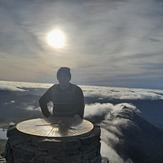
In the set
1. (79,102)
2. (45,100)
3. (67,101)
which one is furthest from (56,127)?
(45,100)

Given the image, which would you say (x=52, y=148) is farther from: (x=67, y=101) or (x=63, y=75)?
(x=63, y=75)

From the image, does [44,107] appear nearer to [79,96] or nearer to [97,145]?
[79,96]

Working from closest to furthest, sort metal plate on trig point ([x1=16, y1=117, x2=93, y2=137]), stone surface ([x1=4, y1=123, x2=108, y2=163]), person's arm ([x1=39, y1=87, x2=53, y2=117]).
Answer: stone surface ([x1=4, y1=123, x2=108, y2=163]) → metal plate on trig point ([x1=16, y1=117, x2=93, y2=137]) → person's arm ([x1=39, y1=87, x2=53, y2=117])

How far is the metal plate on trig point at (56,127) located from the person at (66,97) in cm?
40

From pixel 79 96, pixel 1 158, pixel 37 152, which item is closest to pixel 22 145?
pixel 37 152

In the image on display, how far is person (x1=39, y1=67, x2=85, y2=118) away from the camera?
413 inches

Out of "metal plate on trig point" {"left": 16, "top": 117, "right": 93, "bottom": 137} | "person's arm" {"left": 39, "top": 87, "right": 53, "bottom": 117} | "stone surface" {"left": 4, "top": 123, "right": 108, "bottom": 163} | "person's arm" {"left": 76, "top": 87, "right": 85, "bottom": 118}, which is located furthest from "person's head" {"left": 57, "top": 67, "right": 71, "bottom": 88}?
"stone surface" {"left": 4, "top": 123, "right": 108, "bottom": 163}

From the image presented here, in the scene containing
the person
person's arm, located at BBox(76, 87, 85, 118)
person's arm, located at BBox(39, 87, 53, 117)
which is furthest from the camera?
person's arm, located at BBox(39, 87, 53, 117)

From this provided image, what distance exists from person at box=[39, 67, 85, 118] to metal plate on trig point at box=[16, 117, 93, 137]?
40cm

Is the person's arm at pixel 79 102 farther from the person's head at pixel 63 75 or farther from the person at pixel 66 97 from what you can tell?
the person's head at pixel 63 75

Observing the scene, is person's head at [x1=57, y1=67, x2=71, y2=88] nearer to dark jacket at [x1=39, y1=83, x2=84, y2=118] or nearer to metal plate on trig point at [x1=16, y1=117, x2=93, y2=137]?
dark jacket at [x1=39, y1=83, x2=84, y2=118]

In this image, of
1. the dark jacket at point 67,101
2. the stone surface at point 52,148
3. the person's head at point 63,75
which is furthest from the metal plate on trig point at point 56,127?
the person's head at point 63,75

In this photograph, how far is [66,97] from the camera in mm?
10508

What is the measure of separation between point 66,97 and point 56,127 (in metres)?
1.75
